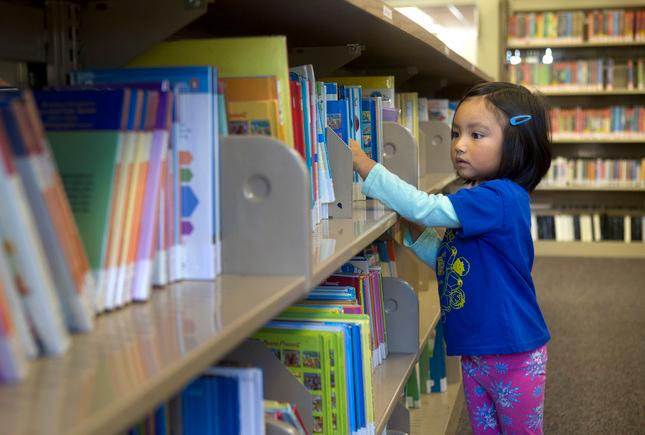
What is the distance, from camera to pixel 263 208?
3.26ft

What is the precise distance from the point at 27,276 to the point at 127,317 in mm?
172

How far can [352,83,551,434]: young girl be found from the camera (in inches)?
70.6

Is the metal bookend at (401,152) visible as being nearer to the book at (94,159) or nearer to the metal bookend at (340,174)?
A: the metal bookend at (340,174)

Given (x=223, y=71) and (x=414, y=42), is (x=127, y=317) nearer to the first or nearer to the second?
(x=223, y=71)

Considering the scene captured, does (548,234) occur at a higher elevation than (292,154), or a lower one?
lower

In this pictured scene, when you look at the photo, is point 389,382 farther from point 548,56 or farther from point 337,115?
point 548,56

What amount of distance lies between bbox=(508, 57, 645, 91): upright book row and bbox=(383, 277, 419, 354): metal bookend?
4.91 m

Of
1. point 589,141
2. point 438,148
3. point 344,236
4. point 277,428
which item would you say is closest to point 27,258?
point 277,428

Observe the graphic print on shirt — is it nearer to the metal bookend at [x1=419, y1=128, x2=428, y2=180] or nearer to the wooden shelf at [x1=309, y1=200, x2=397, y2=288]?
the wooden shelf at [x1=309, y1=200, x2=397, y2=288]

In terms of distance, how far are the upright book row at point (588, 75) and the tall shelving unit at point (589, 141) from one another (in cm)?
5

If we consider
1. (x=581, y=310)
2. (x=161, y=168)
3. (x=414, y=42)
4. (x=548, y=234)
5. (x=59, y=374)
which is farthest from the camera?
(x=548, y=234)

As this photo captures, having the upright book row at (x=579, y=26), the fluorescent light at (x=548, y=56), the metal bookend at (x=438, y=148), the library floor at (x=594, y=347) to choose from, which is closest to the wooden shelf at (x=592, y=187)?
the library floor at (x=594, y=347)

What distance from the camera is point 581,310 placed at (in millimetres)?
4535


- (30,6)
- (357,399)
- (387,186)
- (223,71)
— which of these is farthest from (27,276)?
(387,186)
